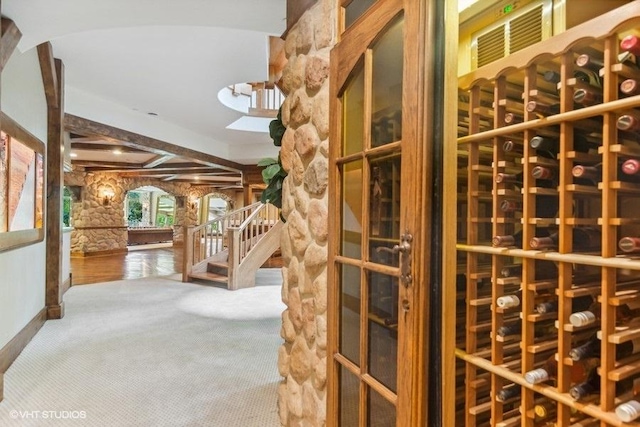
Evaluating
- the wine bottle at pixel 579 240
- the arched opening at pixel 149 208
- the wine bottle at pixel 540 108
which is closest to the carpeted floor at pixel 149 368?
the wine bottle at pixel 579 240

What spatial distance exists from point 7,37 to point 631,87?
3.28 metres

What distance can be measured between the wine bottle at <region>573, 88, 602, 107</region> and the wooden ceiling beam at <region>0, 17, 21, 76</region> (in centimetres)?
309

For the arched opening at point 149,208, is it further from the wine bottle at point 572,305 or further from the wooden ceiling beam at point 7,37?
the wine bottle at point 572,305

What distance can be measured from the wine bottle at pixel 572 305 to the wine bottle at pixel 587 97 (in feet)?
1.58

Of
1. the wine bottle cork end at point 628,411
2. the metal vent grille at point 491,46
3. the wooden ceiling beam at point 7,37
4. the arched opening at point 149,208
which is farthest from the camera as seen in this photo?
the arched opening at point 149,208

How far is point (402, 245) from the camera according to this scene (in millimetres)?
1042

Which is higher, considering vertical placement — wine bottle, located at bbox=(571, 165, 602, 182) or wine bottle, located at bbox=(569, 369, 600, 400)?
wine bottle, located at bbox=(571, 165, 602, 182)

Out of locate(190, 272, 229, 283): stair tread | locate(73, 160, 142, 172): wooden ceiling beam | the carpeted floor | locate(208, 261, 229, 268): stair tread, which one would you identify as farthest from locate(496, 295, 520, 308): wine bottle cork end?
locate(73, 160, 142, 172): wooden ceiling beam

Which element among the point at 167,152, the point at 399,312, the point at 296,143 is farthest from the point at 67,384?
the point at 167,152

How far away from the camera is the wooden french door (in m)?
1.01

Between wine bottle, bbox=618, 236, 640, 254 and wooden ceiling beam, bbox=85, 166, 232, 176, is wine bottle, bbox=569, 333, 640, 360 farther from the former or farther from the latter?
wooden ceiling beam, bbox=85, 166, 232, 176

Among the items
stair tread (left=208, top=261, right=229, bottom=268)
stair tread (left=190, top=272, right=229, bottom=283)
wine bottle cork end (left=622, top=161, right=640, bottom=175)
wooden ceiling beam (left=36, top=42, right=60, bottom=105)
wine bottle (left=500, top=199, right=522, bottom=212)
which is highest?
wooden ceiling beam (left=36, top=42, right=60, bottom=105)

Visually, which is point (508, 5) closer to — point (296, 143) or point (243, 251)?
point (296, 143)

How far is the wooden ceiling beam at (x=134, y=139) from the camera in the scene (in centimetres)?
455
